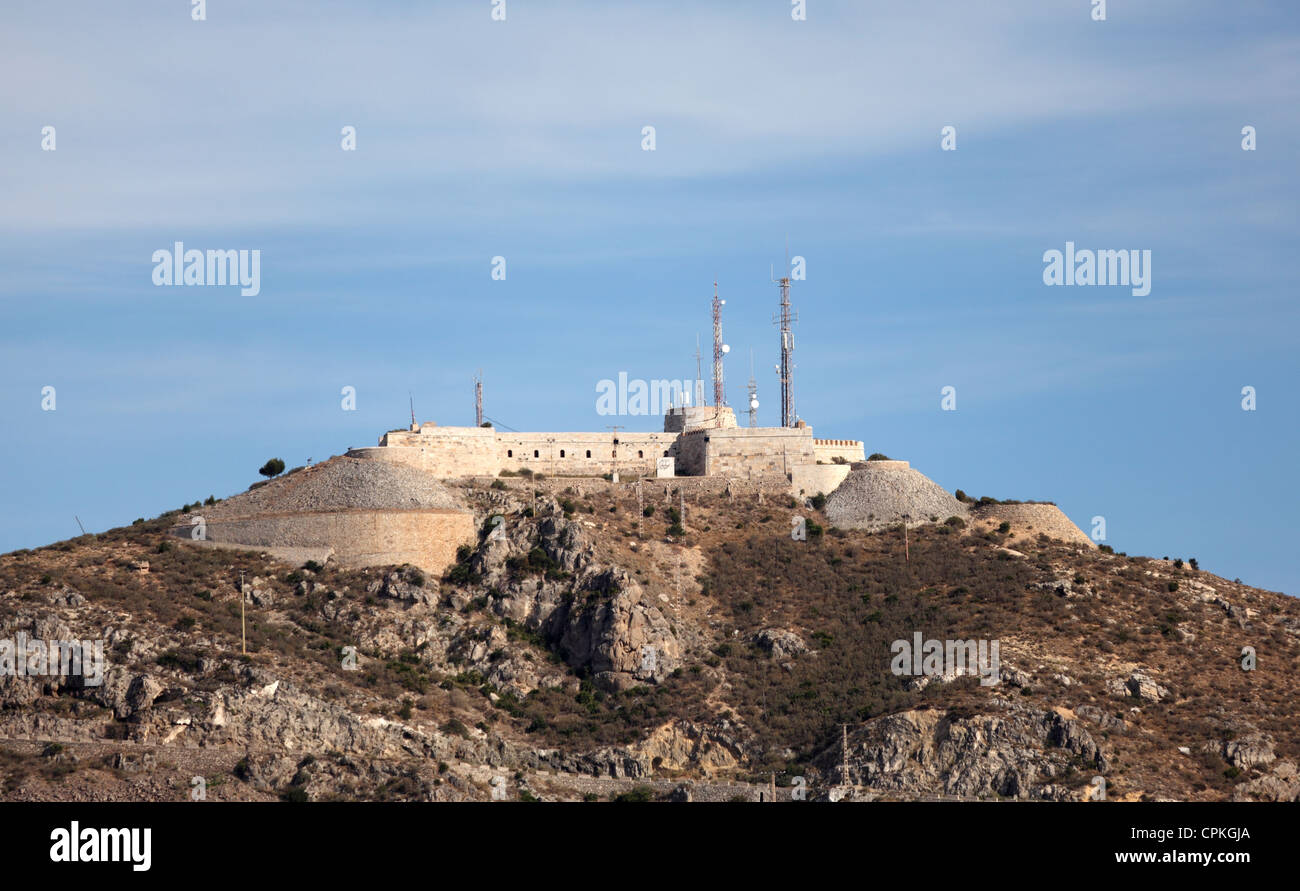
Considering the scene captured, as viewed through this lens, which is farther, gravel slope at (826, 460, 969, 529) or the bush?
gravel slope at (826, 460, 969, 529)

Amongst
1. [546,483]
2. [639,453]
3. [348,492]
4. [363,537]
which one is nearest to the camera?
[363,537]

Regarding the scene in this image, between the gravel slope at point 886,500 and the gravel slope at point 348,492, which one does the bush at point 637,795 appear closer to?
the gravel slope at point 348,492

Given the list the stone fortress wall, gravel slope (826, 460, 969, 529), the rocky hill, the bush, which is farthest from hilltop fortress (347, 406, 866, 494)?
the bush

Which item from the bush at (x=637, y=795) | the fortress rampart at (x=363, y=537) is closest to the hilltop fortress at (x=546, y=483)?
the fortress rampart at (x=363, y=537)

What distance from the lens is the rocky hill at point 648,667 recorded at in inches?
4067

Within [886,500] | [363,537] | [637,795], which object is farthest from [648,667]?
[886,500]

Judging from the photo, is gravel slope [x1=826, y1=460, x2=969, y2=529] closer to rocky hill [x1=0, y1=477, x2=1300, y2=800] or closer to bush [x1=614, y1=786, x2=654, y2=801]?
rocky hill [x1=0, y1=477, x2=1300, y2=800]

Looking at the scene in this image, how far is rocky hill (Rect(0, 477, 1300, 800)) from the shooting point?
339ft

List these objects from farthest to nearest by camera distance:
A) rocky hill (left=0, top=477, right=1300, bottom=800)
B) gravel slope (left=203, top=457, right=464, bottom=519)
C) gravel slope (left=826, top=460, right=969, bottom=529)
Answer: gravel slope (left=826, top=460, right=969, bottom=529) < gravel slope (left=203, top=457, right=464, bottom=519) < rocky hill (left=0, top=477, right=1300, bottom=800)

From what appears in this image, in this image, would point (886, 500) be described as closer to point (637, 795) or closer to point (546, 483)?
point (546, 483)

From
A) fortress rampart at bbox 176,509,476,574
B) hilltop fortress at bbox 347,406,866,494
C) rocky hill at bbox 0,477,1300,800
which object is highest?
hilltop fortress at bbox 347,406,866,494

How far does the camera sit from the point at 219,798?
325 feet

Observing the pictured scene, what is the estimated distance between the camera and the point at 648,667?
113625 mm
